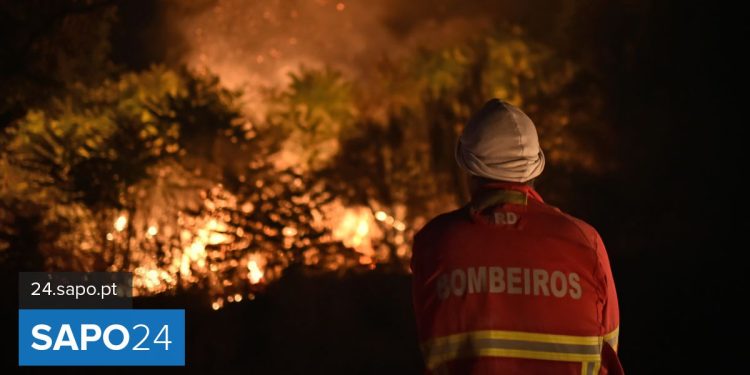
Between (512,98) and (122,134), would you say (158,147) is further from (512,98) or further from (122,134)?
→ (512,98)

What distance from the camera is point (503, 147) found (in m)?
2.24

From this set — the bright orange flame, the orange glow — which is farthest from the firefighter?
the orange glow

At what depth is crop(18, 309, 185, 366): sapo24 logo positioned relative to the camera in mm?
6324

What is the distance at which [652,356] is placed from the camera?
6.77 m

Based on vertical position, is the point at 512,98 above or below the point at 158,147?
above

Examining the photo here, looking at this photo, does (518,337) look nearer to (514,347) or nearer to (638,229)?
(514,347)

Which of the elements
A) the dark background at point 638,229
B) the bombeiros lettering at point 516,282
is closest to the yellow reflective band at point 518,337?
the bombeiros lettering at point 516,282

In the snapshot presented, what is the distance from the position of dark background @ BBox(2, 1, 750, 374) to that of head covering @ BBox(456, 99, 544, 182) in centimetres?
485

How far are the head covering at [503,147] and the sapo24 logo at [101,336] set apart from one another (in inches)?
193

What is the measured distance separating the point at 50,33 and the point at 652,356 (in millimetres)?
8997

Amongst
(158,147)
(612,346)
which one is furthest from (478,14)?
(612,346)

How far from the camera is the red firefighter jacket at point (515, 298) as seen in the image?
6.84 ft

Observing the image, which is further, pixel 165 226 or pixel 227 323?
pixel 165 226

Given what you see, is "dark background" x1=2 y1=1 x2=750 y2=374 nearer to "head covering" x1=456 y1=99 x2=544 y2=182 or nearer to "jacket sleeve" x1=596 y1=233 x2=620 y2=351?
"jacket sleeve" x1=596 y1=233 x2=620 y2=351
